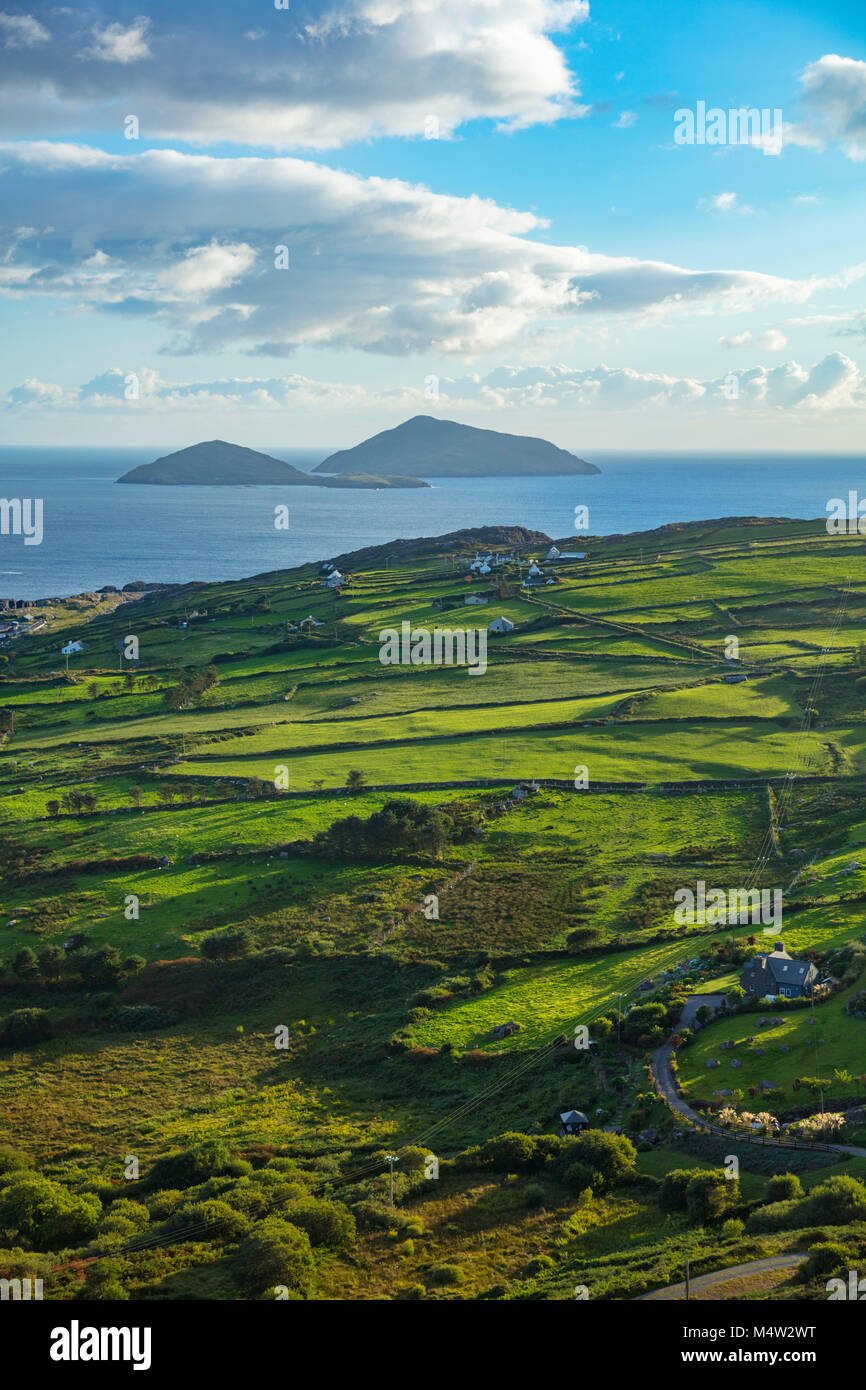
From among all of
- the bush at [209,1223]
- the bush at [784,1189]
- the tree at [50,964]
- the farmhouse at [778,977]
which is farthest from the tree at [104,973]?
the bush at [784,1189]

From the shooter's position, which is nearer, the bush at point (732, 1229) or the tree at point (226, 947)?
the bush at point (732, 1229)

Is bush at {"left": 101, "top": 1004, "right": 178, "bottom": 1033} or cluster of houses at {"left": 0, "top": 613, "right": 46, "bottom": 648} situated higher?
cluster of houses at {"left": 0, "top": 613, "right": 46, "bottom": 648}

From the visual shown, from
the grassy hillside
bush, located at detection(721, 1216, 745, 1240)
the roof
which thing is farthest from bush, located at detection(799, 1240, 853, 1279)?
the roof

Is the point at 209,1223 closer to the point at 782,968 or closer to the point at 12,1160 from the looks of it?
the point at 12,1160

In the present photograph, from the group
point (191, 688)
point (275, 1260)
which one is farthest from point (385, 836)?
point (191, 688)

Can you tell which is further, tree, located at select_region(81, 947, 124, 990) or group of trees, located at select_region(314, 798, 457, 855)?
group of trees, located at select_region(314, 798, 457, 855)

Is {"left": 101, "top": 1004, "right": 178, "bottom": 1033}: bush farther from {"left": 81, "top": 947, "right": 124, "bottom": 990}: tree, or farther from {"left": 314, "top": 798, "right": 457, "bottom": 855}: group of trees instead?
{"left": 314, "top": 798, "right": 457, "bottom": 855}: group of trees

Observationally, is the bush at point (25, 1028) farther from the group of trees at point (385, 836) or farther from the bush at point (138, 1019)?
the group of trees at point (385, 836)
